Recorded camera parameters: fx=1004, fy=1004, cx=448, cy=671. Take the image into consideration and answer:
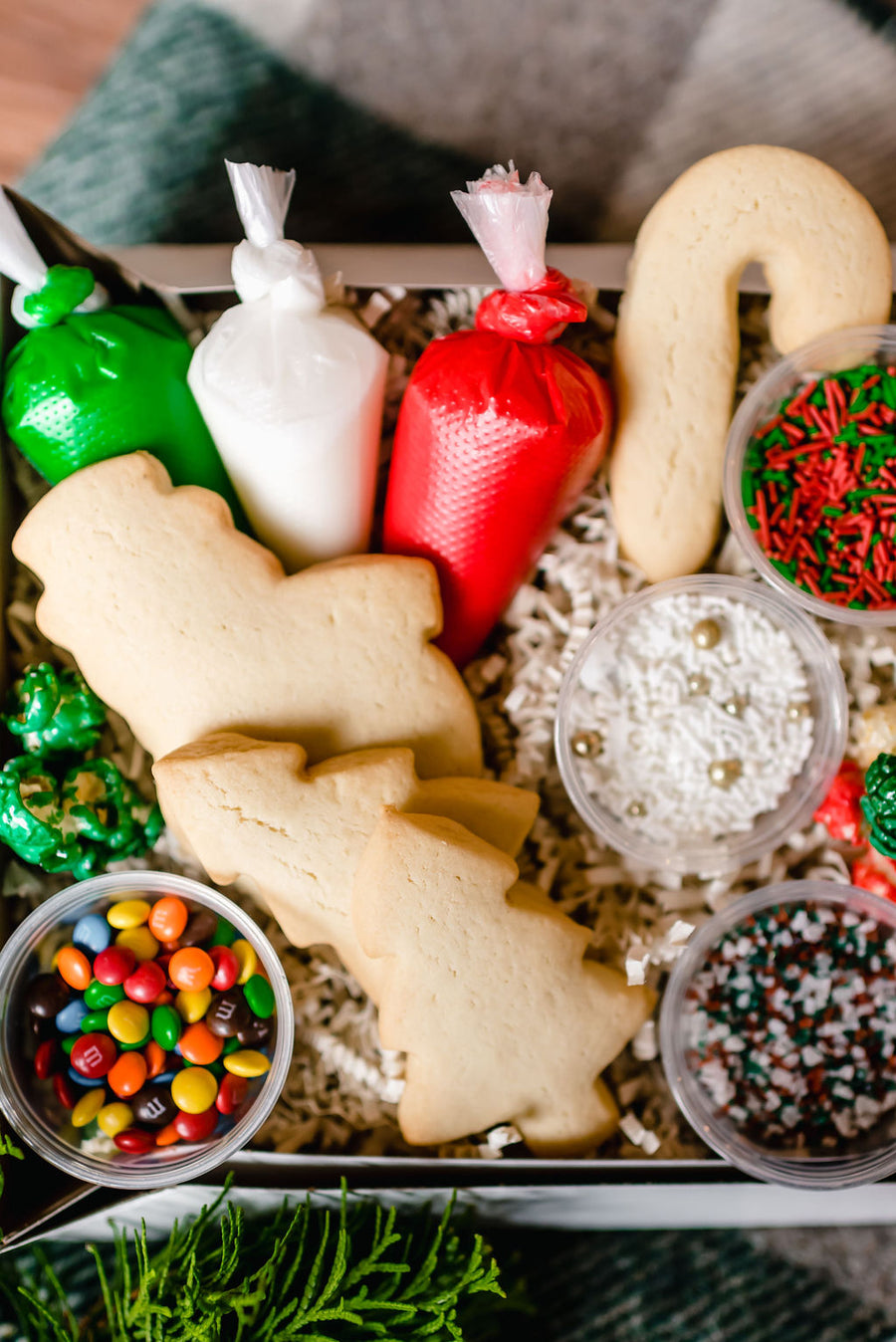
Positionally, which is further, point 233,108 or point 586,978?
point 233,108

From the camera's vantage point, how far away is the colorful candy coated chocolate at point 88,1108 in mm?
1091

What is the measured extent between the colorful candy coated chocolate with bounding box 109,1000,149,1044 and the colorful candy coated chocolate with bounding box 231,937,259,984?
109 mm

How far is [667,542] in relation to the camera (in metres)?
1.20

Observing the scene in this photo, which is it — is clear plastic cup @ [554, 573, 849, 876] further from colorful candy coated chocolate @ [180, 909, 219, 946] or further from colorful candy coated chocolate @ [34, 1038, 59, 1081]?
colorful candy coated chocolate @ [34, 1038, 59, 1081]

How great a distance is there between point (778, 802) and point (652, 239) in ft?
2.24

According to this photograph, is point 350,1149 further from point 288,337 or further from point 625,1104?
point 288,337

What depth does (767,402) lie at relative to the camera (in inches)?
47.8

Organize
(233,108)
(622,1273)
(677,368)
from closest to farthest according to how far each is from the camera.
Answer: (677,368) → (622,1273) → (233,108)

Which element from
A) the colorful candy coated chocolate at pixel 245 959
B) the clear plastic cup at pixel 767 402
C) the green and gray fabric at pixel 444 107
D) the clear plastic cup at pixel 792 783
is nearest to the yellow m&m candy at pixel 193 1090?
the colorful candy coated chocolate at pixel 245 959

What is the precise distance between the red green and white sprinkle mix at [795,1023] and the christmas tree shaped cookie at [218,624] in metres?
0.45

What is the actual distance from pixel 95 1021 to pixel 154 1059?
0.08 meters

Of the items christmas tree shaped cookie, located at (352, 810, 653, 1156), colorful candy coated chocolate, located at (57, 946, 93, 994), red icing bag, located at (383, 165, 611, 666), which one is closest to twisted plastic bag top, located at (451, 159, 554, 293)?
red icing bag, located at (383, 165, 611, 666)

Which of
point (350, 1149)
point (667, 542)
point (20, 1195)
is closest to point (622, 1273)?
point (350, 1149)

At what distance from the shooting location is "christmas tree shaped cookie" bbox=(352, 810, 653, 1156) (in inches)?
40.4
